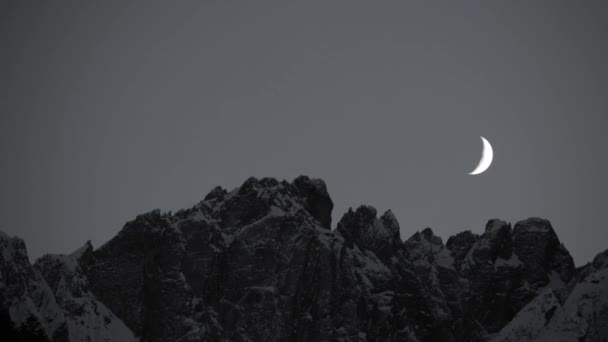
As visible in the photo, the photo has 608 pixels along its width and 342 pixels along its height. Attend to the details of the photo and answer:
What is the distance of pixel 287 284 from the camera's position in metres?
144

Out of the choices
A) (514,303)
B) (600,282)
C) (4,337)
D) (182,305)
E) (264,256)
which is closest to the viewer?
(4,337)

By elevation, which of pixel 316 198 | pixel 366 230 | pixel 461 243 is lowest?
pixel 366 230

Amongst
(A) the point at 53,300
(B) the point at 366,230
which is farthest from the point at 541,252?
(A) the point at 53,300

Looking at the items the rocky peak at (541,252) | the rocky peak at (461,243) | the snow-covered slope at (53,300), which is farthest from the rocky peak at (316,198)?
the snow-covered slope at (53,300)

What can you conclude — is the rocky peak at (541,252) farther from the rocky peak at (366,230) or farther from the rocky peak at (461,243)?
the rocky peak at (366,230)

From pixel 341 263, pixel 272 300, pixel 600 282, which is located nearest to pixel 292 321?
pixel 272 300

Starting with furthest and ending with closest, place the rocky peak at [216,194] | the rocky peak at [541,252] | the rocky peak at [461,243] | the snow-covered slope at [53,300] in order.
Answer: the rocky peak at [461,243]
the rocky peak at [541,252]
the rocky peak at [216,194]
the snow-covered slope at [53,300]

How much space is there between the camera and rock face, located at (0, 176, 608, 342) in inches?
4793

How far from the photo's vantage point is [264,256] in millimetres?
145750

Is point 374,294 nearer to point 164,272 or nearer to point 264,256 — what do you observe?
point 264,256

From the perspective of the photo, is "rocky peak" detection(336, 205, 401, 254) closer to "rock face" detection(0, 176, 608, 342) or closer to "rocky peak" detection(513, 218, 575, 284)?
"rock face" detection(0, 176, 608, 342)

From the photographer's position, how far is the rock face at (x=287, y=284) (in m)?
122

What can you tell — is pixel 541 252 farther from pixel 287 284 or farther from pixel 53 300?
pixel 53 300

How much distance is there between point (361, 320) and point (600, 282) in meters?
48.0
